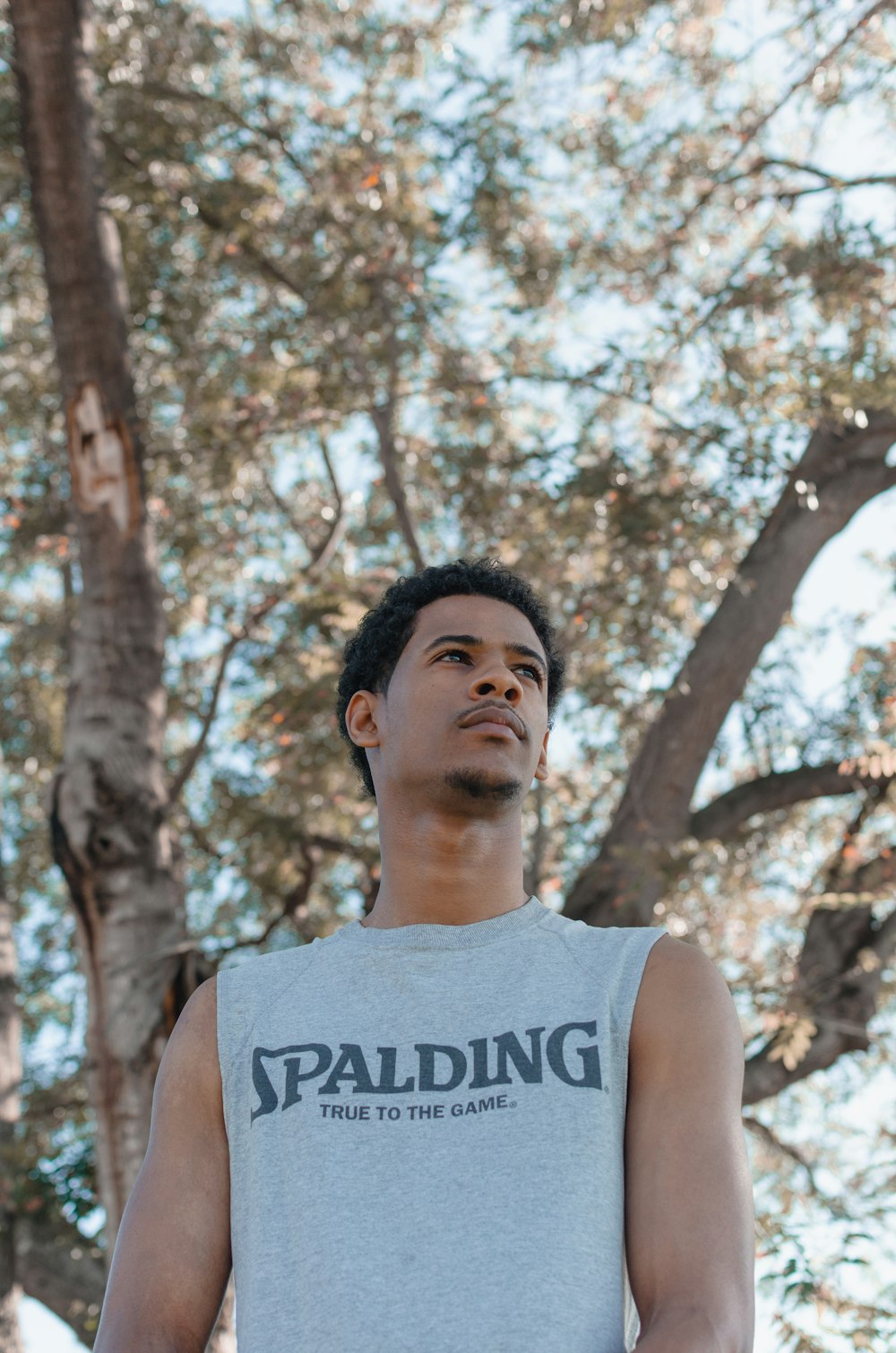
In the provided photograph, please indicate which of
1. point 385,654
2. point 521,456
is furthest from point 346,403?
point 385,654

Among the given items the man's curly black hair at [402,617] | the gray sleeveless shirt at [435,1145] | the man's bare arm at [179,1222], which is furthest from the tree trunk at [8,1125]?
the gray sleeveless shirt at [435,1145]

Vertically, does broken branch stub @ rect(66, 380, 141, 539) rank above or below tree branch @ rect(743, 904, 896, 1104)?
above

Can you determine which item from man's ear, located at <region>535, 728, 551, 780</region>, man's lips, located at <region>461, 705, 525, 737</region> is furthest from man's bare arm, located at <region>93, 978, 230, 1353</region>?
man's ear, located at <region>535, 728, 551, 780</region>

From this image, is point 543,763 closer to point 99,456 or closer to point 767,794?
point 99,456

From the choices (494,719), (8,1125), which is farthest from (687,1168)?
(8,1125)

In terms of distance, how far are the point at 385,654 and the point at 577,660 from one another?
16.5 feet

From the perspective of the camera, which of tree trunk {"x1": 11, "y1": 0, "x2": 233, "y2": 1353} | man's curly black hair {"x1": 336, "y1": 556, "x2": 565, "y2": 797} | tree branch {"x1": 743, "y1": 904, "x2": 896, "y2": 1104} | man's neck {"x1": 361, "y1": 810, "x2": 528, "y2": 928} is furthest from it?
tree branch {"x1": 743, "y1": 904, "x2": 896, "y2": 1104}

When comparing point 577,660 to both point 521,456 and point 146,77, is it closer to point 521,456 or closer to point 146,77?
point 521,456

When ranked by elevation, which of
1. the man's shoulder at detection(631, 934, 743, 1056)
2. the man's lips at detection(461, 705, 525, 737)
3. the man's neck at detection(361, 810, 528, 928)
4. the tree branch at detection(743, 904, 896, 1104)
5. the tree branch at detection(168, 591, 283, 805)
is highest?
the tree branch at detection(168, 591, 283, 805)

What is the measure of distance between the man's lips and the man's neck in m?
0.16

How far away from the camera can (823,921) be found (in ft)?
26.7

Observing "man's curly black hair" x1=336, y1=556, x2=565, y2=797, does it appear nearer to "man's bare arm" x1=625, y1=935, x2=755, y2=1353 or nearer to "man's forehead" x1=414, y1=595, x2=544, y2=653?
"man's forehead" x1=414, y1=595, x2=544, y2=653

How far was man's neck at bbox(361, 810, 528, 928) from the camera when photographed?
263 cm

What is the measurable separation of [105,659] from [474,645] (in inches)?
153
